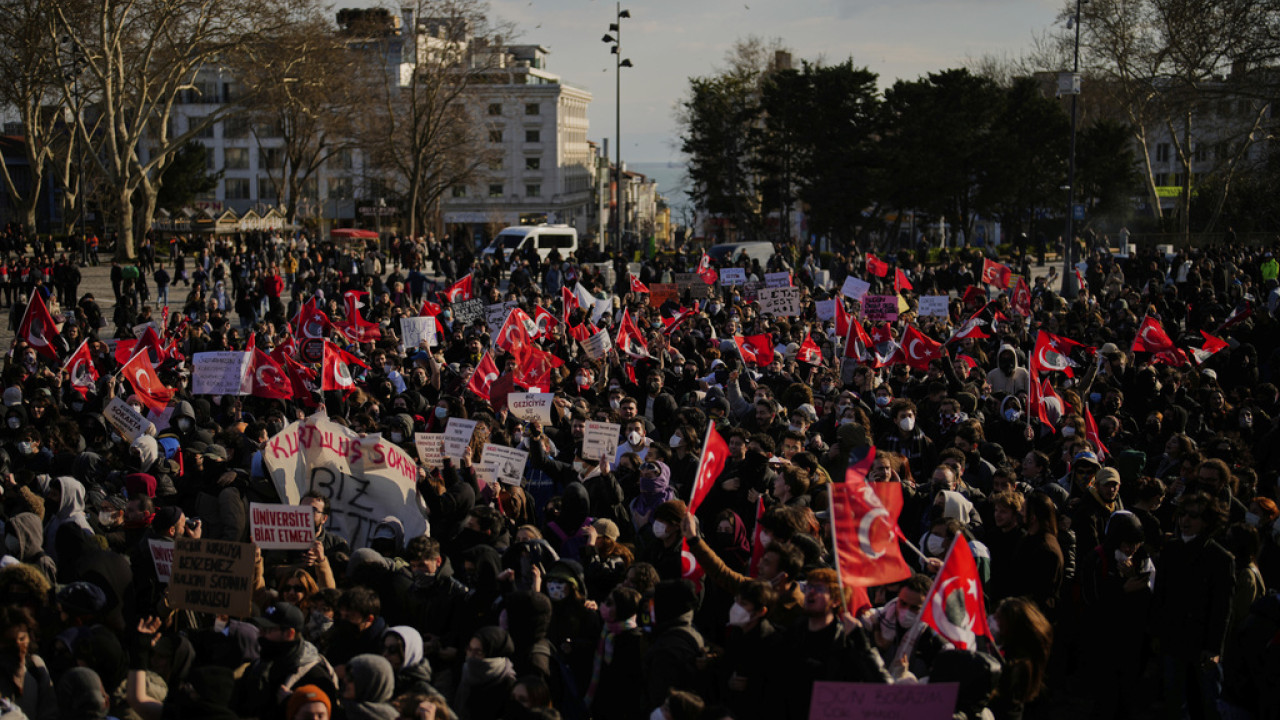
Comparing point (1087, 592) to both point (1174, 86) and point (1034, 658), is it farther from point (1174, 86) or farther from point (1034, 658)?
point (1174, 86)

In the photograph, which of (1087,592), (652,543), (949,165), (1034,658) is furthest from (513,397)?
(949,165)

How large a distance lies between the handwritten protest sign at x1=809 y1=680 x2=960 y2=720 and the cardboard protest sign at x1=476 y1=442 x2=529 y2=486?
4068mm

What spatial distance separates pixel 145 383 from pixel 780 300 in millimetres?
9122

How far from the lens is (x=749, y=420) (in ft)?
33.9

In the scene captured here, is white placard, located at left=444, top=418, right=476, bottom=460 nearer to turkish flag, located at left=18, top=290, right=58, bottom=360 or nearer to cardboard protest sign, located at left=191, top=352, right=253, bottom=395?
cardboard protest sign, located at left=191, top=352, right=253, bottom=395

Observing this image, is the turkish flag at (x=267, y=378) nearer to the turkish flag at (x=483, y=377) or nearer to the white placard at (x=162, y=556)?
the turkish flag at (x=483, y=377)

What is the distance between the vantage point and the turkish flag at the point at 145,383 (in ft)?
39.7

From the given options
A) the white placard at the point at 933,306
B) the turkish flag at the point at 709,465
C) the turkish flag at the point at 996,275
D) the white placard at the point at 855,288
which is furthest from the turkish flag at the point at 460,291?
the turkish flag at the point at 709,465

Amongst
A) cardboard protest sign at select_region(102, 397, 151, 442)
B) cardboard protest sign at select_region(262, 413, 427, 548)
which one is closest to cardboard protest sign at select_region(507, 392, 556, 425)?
cardboard protest sign at select_region(262, 413, 427, 548)

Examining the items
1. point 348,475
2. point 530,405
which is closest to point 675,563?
point 348,475

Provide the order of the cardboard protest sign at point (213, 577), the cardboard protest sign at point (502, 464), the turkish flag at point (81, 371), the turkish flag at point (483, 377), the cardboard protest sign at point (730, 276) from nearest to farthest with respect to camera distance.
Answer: the cardboard protest sign at point (213, 577), the cardboard protest sign at point (502, 464), the turkish flag at point (483, 377), the turkish flag at point (81, 371), the cardboard protest sign at point (730, 276)

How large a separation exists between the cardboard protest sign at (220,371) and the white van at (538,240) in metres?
27.5

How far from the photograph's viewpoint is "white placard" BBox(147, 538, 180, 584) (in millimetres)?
6844

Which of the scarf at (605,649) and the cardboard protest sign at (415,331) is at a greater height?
the cardboard protest sign at (415,331)
